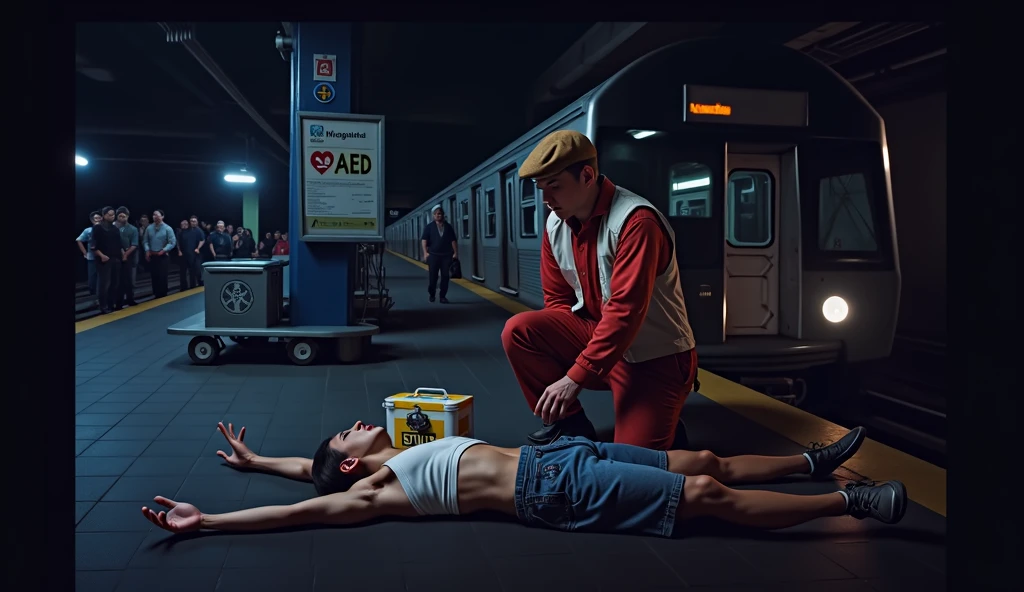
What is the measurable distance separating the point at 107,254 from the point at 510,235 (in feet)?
17.7

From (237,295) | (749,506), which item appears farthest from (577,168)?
(237,295)

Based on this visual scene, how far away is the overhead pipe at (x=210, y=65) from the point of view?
35.0 ft

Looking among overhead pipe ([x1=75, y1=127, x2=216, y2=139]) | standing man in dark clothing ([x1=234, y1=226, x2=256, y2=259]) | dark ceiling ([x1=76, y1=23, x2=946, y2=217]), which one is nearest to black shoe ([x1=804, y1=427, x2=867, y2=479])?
dark ceiling ([x1=76, y1=23, x2=946, y2=217])

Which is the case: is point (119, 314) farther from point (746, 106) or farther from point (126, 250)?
point (746, 106)

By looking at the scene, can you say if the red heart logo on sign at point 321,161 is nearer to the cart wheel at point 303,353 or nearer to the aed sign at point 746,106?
the cart wheel at point 303,353

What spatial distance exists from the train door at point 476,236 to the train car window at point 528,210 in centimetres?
355

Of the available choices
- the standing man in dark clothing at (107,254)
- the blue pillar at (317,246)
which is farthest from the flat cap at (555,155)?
the standing man in dark clothing at (107,254)

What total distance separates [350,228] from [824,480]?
4.77 metres

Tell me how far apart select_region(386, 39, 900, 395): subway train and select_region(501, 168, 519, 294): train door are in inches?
147

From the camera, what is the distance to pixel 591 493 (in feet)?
9.70

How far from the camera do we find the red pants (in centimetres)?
372

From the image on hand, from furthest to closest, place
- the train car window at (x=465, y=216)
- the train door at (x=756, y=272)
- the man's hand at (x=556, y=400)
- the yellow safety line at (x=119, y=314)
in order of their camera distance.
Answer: the train car window at (x=465, y=216), the yellow safety line at (x=119, y=314), the train door at (x=756, y=272), the man's hand at (x=556, y=400)

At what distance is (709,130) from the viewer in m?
6.14

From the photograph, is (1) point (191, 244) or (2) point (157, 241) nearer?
(2) point (157, 241)
